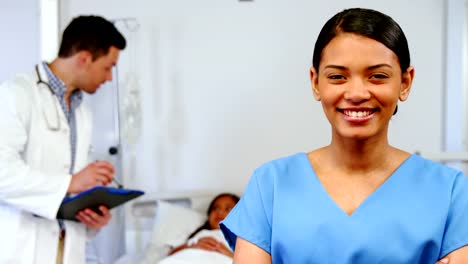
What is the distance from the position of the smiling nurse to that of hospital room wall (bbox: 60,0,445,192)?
188cm

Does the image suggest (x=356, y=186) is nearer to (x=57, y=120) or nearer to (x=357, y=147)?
(x=357, y=147)

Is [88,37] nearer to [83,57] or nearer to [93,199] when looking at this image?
[83,57]

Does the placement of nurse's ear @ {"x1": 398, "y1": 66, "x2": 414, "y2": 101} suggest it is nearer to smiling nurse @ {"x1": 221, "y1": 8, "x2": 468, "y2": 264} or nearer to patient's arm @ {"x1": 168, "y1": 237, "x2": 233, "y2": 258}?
smiling nurse @ {"x1": 221, "y1": 8, "x2": 468, "y2": 264}

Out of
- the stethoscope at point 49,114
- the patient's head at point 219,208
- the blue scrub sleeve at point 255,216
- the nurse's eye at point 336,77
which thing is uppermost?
the nurse's eye at point 336,77

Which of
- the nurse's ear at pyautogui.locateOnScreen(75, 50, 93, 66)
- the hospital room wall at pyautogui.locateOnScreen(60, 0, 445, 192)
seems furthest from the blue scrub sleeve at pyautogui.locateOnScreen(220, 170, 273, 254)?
the hospital room wall at pyautogui.locateOnScreen(60, 0, 445, 192)

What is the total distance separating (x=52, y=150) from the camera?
1.92 meters

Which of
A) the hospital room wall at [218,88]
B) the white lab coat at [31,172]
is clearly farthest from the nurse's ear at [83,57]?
the hospital room wall at [218,88]

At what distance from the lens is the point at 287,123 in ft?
9.38

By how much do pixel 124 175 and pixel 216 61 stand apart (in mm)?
829

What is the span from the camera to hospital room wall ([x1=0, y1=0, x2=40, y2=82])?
2957 millimetres

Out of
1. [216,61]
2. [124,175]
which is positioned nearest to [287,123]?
[216,61]

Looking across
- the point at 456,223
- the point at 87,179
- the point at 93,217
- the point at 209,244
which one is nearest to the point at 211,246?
the point at 209,244

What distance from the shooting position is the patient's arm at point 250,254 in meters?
0.92

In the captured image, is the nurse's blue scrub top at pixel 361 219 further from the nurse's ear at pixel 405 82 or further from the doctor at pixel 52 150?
the doctor at pixel 52 150
